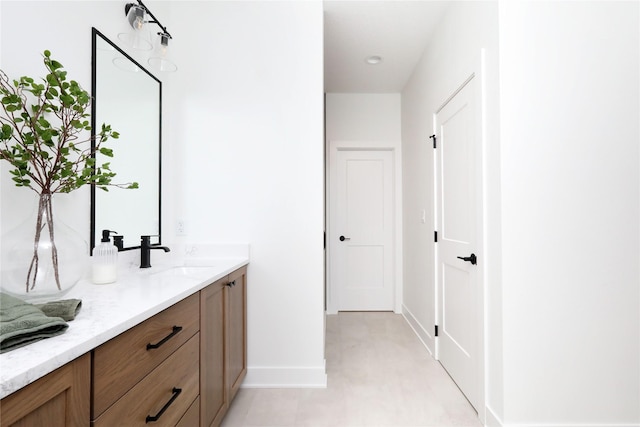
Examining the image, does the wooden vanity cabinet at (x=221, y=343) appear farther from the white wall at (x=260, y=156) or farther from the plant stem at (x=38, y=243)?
the plant stem at (x=38, y=243)

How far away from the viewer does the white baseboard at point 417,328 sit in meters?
3.07

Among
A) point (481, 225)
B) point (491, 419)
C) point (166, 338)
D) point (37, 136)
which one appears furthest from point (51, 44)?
A: point (491, 419)

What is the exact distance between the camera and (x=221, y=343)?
1.81 m

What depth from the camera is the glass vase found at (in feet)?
3.34

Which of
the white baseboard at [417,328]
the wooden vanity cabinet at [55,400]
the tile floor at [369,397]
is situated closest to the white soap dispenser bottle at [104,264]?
the wooden vanity cabinet at [55,400]

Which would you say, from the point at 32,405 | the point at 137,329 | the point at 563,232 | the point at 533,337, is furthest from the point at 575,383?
the point at 32,405

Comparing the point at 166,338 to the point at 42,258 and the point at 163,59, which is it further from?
the point at 163,59

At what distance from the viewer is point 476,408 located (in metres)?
2.02

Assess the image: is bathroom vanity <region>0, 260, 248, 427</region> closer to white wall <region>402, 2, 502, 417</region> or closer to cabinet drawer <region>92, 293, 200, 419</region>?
cabinet drawer <region>92, 293, 200, 419</region>

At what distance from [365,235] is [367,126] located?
134 cm

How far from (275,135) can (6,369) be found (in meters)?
1.99

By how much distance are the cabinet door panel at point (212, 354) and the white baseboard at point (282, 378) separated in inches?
20.3

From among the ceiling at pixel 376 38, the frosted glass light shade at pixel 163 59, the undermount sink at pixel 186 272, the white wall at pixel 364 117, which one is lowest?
the undermount sink at pixel 186 272

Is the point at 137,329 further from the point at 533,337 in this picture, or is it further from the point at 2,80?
the point at 533,337
